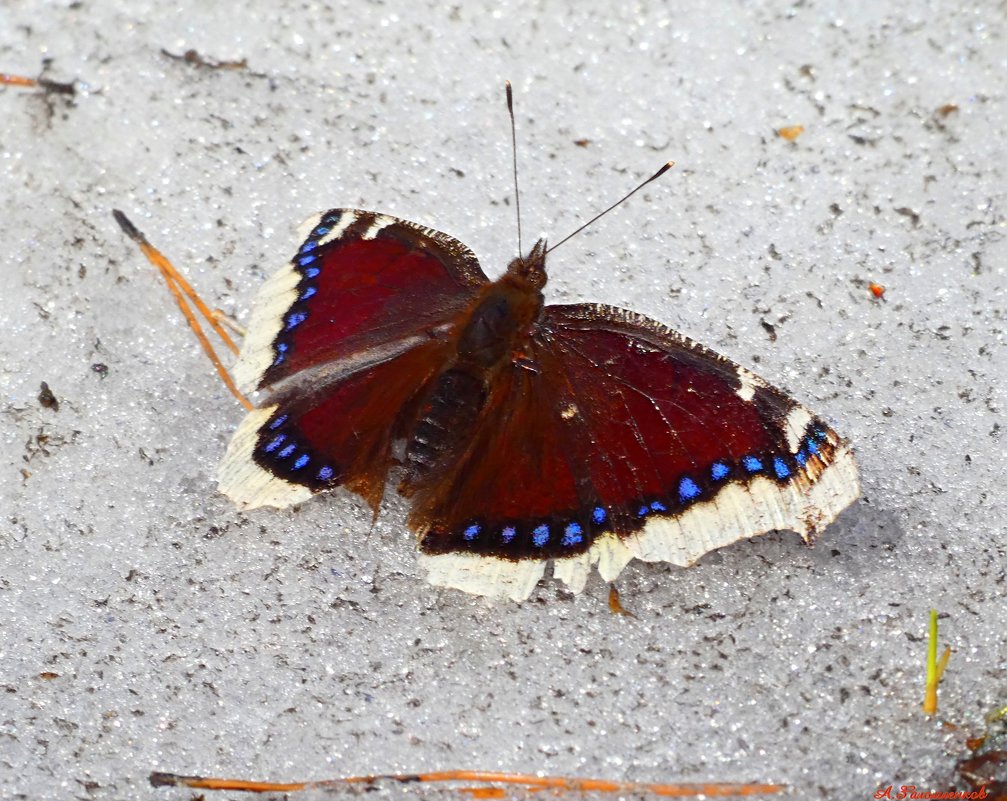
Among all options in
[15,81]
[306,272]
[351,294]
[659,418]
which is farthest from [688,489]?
[15,81]

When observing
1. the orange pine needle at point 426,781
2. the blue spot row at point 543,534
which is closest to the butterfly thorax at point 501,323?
the blue spot row at point 543,534

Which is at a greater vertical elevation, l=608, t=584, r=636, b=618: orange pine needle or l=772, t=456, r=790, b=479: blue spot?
l=772, t=456, r=790, b=479: blue spot

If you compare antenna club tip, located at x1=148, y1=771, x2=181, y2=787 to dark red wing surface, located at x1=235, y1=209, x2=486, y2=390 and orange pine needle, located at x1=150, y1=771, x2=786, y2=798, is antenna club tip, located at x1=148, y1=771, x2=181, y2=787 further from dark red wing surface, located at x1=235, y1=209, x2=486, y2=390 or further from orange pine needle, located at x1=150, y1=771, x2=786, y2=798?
dark red wing surface, located at x1=235, y1=209, x2=486, y2=390

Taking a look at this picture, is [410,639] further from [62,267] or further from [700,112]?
[700,112]

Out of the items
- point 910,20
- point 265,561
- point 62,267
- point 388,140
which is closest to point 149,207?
point 62,267

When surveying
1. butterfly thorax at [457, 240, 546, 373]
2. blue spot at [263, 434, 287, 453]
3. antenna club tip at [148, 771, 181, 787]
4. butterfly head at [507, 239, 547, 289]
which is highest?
butterfly head at [507, 239, 547, 289]

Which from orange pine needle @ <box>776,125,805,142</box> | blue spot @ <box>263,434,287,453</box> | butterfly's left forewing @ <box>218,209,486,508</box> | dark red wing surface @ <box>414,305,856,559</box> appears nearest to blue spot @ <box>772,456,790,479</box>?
dark red wing surface @ <box>414,305,856,559</box>

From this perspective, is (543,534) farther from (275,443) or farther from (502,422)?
(275,443)

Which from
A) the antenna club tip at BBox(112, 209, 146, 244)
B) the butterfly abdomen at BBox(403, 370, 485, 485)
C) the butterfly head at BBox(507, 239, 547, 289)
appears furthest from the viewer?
the antenna club tip at BBox(112, 209, 146, 244)
